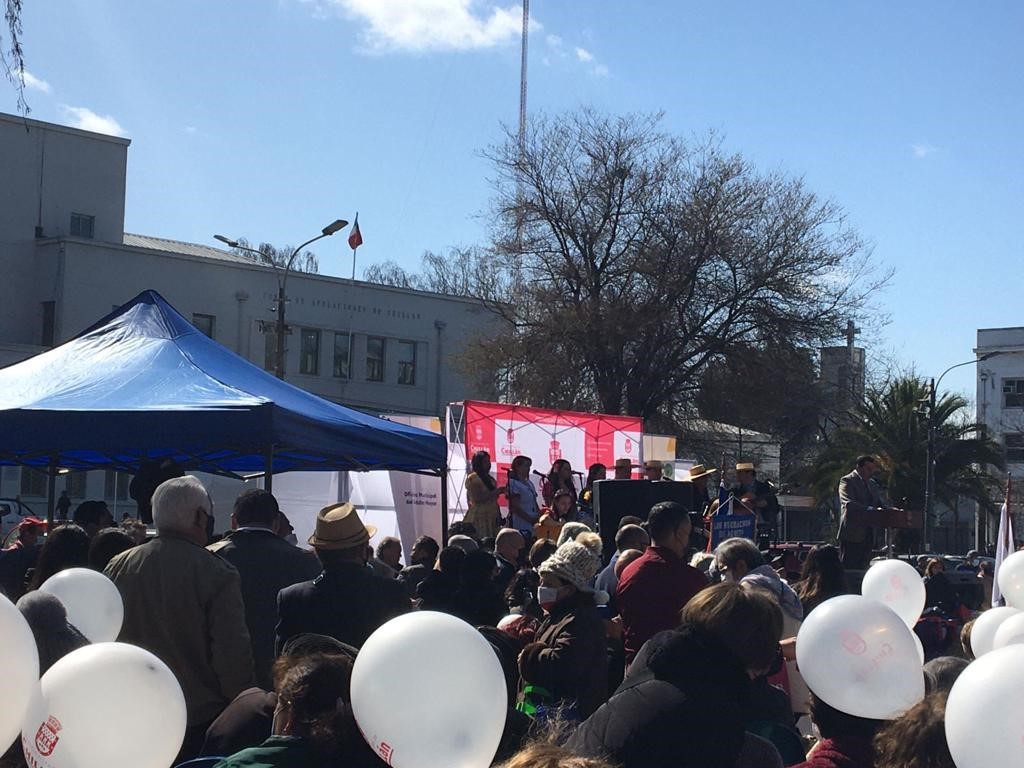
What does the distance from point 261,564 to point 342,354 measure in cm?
4255

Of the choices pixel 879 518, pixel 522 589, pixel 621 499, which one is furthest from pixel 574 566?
pixel 879 518

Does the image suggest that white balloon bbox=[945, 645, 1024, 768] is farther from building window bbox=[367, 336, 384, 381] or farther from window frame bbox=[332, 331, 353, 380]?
building window bbox=[367, 336, 384, 381]

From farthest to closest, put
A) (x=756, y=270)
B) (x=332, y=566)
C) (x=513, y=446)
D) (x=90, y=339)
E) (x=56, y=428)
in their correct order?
(x=756, y=270)
(x=513, y=446)
(x=90, y=339)
(x=56, y=428)
(x=332, y=566)

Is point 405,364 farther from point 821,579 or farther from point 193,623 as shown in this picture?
point 193,623

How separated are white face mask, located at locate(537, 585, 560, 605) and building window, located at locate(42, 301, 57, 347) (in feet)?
129

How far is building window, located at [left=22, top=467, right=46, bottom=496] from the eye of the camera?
4069 centimetres

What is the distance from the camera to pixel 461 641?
10.2ft

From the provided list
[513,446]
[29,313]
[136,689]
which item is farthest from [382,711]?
[29,313]

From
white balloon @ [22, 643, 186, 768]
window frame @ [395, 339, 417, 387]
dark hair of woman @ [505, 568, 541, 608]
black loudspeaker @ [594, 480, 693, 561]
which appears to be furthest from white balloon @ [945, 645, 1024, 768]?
window frame @ [395, 339, 417, 387]

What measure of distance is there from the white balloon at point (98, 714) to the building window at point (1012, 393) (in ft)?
241

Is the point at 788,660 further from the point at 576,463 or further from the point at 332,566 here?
the point at 576,463

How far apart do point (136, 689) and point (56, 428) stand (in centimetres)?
565

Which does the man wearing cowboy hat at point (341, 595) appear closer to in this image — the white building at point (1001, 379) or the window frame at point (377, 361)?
the window frame at point (377, 361)

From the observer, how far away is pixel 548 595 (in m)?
6.02
